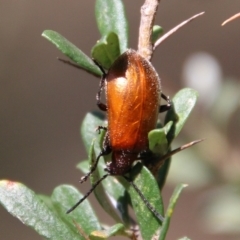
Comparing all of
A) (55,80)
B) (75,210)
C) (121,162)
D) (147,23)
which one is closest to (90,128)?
(121,162)

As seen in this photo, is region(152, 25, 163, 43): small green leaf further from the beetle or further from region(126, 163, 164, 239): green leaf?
region(126, 163, 164, 239): green leaf

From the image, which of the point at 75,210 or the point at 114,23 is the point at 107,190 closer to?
the point at 75,210

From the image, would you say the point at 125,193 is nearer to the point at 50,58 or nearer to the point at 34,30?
the point at 50,58

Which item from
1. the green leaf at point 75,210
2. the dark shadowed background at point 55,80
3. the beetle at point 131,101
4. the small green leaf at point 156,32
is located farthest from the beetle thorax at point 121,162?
the dark shadowed background at point 55,80

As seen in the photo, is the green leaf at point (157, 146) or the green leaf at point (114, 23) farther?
the green leaf at point (114, 23)

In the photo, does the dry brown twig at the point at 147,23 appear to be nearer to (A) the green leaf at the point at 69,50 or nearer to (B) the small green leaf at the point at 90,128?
(A) the green leaf at the point at 69,50

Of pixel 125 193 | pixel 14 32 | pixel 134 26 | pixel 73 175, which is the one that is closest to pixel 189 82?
pixel 125 193
